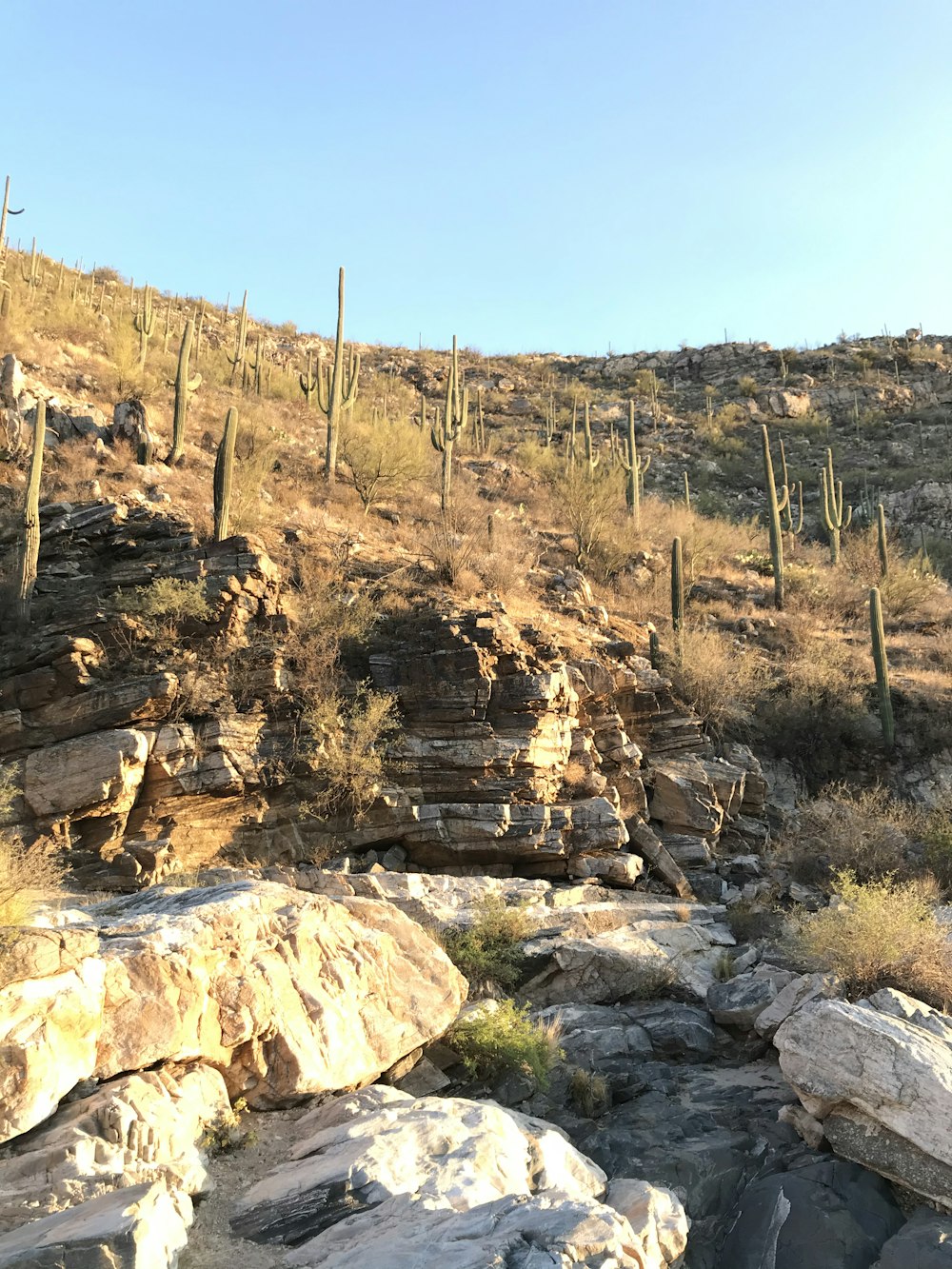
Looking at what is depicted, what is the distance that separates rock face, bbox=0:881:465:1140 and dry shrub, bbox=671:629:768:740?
10.1m

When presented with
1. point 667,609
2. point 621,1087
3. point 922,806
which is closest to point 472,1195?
point 621,1087

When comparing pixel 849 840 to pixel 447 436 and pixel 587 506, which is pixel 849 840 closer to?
pixel 587 506

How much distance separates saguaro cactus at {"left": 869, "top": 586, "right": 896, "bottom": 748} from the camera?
1798 centimetres

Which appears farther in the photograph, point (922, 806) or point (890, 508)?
point (890, 508)

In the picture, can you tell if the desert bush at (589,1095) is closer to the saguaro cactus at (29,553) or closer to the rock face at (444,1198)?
the rock face at (444,1198)

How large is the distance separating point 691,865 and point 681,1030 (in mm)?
5158

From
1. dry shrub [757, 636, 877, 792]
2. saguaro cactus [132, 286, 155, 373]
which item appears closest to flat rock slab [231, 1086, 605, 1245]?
dry shrub [757, 636, 877, 792]

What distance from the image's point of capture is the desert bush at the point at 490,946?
952 cm

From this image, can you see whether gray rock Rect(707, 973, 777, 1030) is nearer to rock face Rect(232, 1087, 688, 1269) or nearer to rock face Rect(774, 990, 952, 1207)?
rock face Rect(774, 990, 952, 1207)

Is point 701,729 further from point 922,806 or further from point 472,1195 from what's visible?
point 472,1195

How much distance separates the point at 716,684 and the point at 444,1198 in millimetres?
13145

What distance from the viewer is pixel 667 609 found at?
20844 millimetres

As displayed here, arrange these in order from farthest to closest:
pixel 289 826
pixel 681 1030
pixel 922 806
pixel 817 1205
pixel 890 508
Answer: pixel 890 508 → pixel 922 806 → pixel 289 826 → pixel 681 1030 → pixel 817 1205

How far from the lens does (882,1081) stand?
6293 mm
